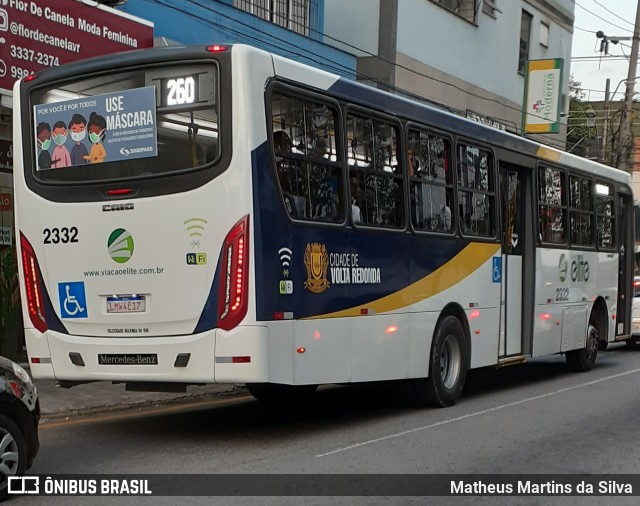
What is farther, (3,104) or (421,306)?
(3,104)

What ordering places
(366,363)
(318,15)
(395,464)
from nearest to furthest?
(395,464)
(366,363)
(318,15)

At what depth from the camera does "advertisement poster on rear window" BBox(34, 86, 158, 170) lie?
8.20 meters

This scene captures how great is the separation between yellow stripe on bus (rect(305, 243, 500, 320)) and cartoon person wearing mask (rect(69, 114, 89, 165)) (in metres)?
2.54

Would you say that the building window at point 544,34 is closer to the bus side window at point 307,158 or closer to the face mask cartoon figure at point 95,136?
the bus side window at point 307,158

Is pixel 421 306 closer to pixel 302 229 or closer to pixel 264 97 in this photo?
pixel 302 229

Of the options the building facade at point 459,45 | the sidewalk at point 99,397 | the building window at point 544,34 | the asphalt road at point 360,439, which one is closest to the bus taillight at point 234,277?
the asphalt road at point 360,439

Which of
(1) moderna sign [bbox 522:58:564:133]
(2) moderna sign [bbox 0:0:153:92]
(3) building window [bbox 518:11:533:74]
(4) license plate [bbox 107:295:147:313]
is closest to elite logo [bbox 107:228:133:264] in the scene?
(4) license plate [bbox 107:295:147:313]

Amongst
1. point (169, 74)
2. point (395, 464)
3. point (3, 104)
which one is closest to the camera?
point (395, 464)

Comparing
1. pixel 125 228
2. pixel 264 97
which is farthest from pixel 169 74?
pixel 125 228

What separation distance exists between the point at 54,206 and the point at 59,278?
66 centimetres

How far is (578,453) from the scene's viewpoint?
8305 millimetres

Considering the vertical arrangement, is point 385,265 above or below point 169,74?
below

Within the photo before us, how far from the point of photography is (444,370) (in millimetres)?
11023

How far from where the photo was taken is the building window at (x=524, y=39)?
27359 mm
